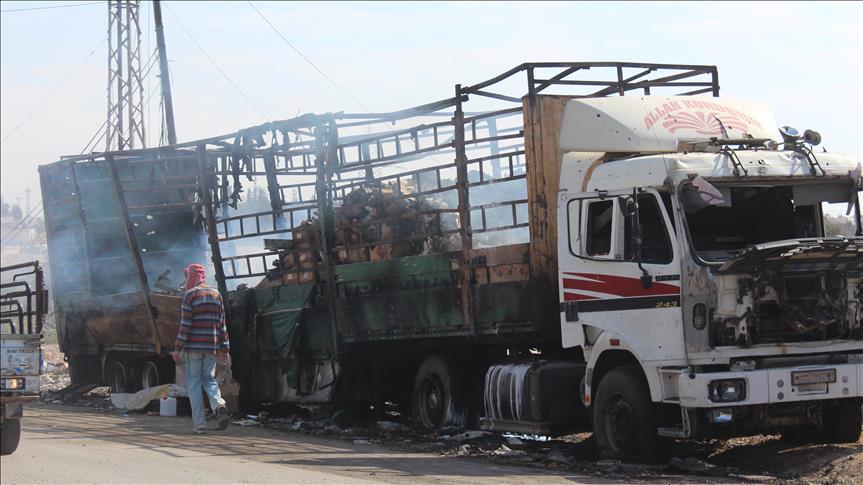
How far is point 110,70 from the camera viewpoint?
34062 mm

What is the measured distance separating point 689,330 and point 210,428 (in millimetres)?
5959

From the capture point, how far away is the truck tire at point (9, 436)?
9422 mm

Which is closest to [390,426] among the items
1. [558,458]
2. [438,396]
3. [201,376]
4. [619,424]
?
[438,396]

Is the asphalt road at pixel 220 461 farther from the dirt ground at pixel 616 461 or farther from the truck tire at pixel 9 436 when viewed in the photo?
the dirt ground at pixel 616 461

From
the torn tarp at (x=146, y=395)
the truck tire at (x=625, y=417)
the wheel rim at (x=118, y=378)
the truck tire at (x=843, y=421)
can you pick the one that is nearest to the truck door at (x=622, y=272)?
the truck tire at (x=625, y=417)

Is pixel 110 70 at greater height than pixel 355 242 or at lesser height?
greater

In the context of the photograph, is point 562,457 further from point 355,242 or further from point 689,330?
point 355,242

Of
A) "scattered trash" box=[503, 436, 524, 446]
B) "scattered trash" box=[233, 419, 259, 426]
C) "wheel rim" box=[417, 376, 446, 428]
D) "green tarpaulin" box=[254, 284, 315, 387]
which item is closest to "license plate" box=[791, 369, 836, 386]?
"scattered trash" box=[503, 436, 524, 446]

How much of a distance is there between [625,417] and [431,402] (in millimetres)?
3626

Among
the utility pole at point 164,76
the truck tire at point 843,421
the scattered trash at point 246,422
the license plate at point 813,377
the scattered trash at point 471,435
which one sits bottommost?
the scattered trash at point 471,435

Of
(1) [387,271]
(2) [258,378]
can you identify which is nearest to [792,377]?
(1) [387,271]

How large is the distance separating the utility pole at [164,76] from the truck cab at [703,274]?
21.8 m

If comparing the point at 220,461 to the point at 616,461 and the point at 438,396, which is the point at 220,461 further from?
the point at 438,396

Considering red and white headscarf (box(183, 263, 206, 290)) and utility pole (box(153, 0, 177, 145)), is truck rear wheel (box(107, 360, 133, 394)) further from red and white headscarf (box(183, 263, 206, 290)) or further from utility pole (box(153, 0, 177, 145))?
utility pole (box(153, 0, 177, 145))
